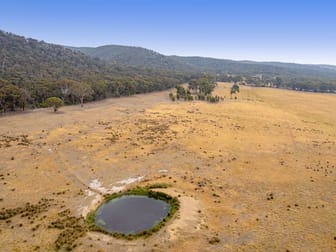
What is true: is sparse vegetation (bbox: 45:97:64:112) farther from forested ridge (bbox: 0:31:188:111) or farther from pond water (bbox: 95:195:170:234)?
pond water (bbox: 95:195:170:234)

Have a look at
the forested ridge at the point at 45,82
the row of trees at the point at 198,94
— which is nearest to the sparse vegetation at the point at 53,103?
the forested ridge at the point at 45,82

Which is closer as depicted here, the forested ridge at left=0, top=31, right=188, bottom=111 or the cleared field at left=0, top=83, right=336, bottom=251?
the cleared field at left=0, top=83, right=336, bottom=251

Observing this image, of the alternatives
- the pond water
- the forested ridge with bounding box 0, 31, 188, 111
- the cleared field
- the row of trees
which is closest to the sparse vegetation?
the cleared field

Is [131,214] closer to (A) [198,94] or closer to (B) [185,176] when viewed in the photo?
(B) [185,176]

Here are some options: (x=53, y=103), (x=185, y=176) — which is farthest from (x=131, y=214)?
(x=53, y=103)

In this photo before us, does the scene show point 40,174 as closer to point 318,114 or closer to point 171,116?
point 171,116

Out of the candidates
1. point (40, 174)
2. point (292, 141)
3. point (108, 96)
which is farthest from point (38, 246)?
point (108, 96)
